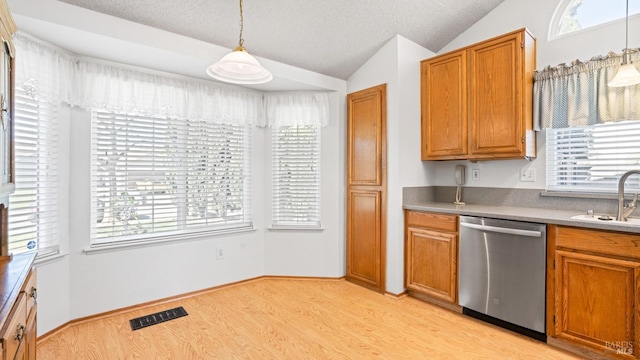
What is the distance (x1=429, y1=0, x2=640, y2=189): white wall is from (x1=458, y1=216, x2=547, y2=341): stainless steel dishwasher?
72cm

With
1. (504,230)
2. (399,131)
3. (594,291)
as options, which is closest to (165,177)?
(399,131)

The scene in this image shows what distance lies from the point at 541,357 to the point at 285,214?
2.60 meters

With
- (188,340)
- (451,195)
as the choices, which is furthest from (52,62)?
(451,195)

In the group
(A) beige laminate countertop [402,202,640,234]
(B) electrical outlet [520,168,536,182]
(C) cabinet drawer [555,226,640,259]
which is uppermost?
(B) electrical outlet [520,168,536,182]

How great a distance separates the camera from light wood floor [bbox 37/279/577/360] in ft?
7.25

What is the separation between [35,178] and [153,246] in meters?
1.04

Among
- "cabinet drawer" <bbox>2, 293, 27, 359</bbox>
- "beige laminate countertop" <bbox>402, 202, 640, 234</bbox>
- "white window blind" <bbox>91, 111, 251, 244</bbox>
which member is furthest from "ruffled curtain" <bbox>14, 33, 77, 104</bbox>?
"beige laminate countertop" <bbox>402, 202, 640, 234</bbox>

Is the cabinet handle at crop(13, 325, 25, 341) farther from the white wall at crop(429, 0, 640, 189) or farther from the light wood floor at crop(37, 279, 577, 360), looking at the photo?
the white wall at crop(429, 0, 640, 189)

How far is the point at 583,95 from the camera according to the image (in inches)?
97.9

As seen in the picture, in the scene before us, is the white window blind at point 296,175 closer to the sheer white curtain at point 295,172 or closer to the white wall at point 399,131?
the sheer white curtain at point 295,172

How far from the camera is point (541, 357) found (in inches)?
84.7

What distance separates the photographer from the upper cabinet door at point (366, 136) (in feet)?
10.8

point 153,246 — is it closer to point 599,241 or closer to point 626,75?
point 599,241

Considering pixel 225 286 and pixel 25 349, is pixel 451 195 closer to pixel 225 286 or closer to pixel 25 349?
pixel 225 286
